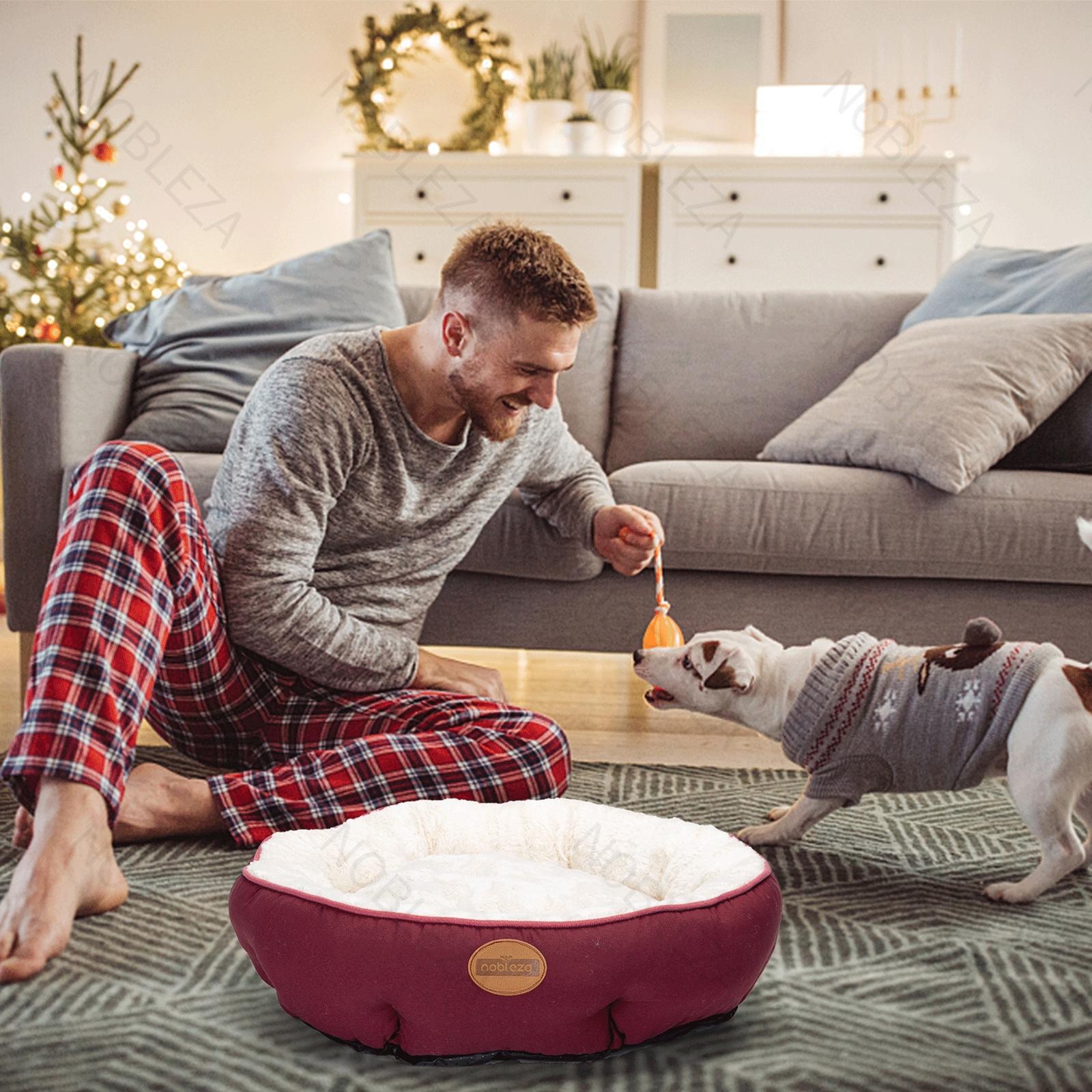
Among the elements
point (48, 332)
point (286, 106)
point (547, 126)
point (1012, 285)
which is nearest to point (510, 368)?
point (1012, 285)

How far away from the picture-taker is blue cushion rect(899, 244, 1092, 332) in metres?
2.30

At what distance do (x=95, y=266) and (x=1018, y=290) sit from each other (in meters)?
2.78

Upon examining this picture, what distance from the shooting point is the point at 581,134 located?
437 cm

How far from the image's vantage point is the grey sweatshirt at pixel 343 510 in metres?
1.43

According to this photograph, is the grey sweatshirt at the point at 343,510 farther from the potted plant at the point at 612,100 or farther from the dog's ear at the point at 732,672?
the potted plant at the point at 612,100

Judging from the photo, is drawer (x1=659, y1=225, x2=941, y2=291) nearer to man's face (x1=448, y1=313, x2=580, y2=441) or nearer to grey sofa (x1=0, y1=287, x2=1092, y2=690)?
grey sofa (x1=0, y1=287, x2=1092, y2=690)

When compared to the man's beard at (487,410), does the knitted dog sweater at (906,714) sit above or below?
below

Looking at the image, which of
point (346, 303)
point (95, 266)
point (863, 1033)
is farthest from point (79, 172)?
point (863, 1033)

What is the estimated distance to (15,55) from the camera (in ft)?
16.0

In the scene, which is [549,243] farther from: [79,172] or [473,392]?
[79,172]

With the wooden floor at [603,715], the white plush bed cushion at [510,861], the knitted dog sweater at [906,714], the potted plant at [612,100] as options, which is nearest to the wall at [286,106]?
the potted plant at [612,100]

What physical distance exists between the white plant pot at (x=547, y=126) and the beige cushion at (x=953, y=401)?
2473 millimetres

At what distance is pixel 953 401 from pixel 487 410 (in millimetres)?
919

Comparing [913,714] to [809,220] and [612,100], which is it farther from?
[612,100]
